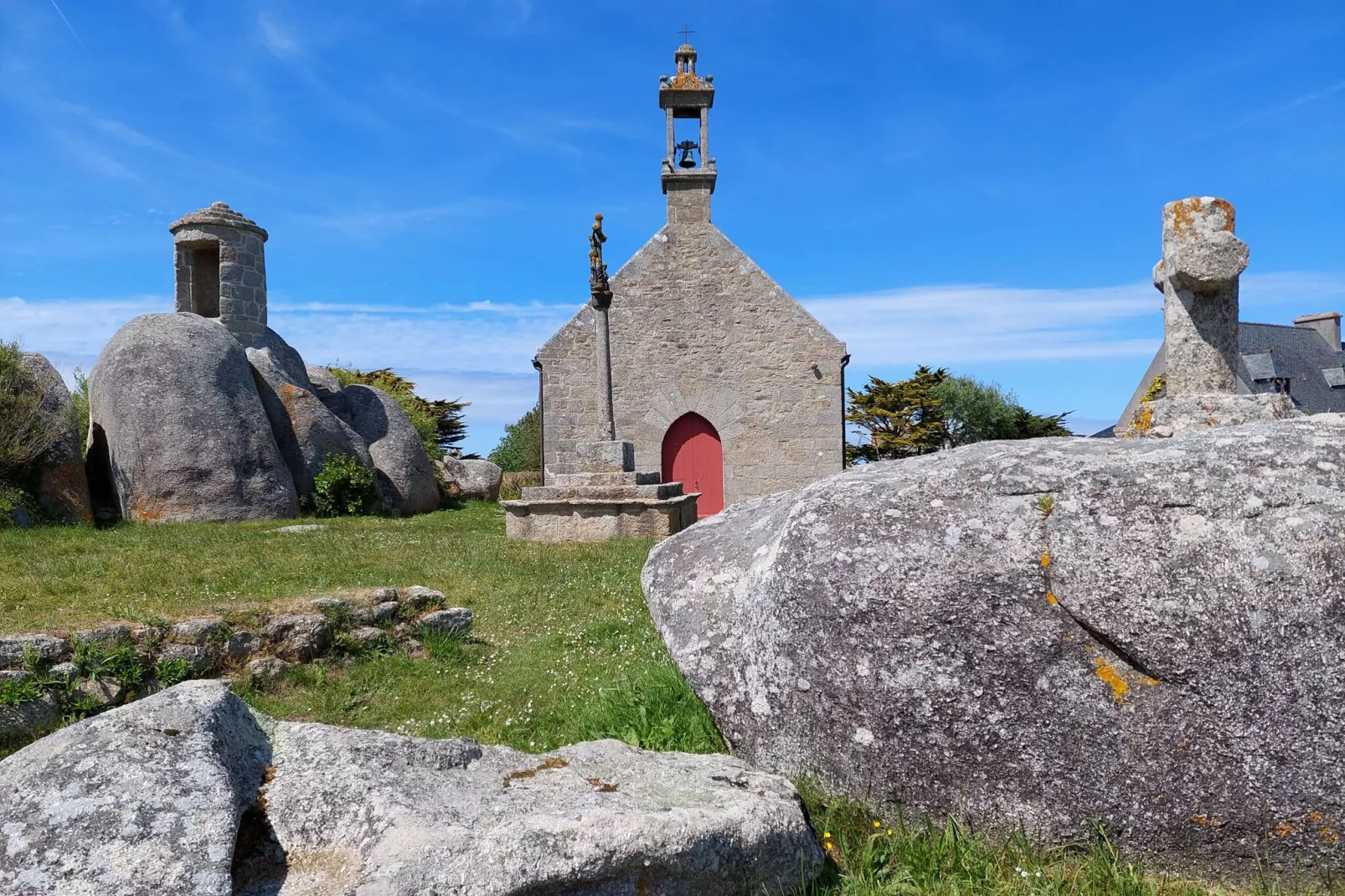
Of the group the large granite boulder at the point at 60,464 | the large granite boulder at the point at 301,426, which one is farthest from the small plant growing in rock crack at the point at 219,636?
the large granite boulder at the point at 301,426

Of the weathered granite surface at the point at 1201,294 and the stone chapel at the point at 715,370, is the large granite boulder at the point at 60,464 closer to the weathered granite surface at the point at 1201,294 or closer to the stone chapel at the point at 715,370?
the stone chapel at the point at 715,370

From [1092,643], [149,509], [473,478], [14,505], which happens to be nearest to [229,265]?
[149,509]

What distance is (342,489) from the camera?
16906 mm

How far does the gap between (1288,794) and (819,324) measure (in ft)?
53.7

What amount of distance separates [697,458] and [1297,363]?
2799cm

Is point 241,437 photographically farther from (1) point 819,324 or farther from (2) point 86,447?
(1) point 819,324

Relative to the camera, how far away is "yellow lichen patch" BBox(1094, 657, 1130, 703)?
281 cm

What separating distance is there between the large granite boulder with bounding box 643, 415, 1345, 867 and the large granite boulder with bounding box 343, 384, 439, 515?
16.2 metres

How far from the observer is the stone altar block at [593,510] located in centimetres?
1260

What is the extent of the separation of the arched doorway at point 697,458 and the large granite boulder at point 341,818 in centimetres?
1605

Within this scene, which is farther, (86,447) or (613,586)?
(86,447)

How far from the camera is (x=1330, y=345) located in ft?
119

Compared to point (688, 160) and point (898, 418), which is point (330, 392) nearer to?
point (688, 160)

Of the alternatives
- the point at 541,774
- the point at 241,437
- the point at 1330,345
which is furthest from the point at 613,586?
the point at 1330,345
